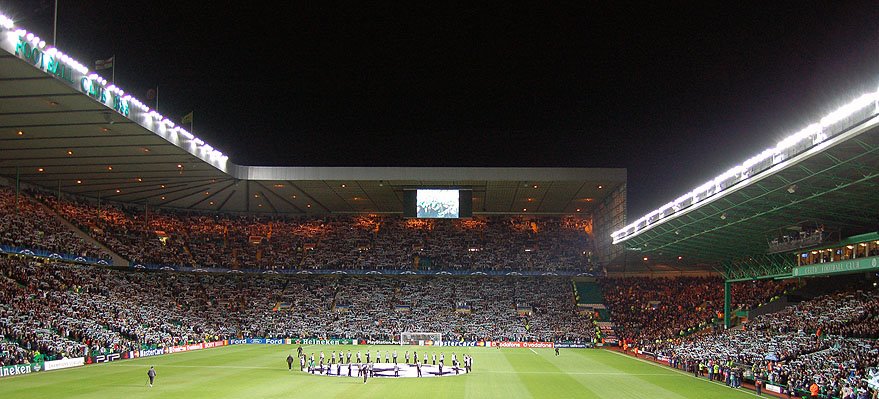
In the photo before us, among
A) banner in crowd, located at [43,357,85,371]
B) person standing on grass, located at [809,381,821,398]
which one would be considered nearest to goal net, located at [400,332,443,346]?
banner in crowd, located at [43,357,85,371]

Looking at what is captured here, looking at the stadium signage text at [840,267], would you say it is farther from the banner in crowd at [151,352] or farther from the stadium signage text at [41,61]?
the banner in crowd at [151,352]

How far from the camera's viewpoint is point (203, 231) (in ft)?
269

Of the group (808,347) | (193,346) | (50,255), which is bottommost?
(193,346)

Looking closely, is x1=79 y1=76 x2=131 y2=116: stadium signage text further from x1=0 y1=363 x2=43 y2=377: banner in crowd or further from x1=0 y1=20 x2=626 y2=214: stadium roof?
x1=0 y1=363 x2=43 y2=377: banner in crowd

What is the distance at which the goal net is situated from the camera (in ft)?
219

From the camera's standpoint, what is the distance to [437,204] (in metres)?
69.7

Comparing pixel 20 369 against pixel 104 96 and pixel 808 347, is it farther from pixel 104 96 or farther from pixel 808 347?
pixel 808 347

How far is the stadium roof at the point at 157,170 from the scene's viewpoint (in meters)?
36.1

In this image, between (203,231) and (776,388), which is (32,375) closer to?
(776,388)

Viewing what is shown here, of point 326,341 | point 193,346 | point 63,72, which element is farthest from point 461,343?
point 63,72

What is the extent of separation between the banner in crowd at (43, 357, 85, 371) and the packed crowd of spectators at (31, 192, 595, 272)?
28.9 meters

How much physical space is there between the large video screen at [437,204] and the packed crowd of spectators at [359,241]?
11.5 m

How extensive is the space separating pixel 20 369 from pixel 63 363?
4.17 m

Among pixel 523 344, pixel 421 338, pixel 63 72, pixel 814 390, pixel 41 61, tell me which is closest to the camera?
pixel 814 390
